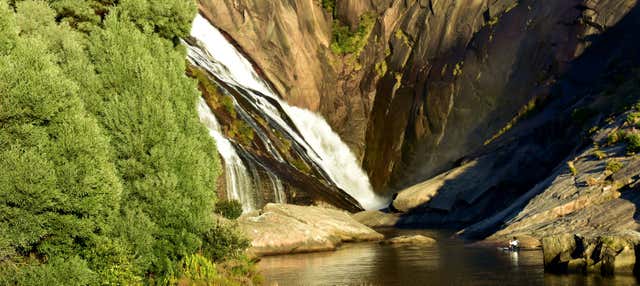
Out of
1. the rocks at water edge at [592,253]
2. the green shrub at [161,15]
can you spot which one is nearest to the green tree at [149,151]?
the green shrub at [161,15]

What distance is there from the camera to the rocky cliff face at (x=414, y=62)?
6650 cm

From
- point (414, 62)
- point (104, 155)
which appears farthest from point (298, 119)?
point (104, 155)

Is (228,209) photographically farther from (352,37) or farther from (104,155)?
(352,37)

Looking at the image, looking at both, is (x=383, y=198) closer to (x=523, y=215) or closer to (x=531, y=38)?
(x=531, y=38)

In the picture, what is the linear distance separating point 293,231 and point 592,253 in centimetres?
1897

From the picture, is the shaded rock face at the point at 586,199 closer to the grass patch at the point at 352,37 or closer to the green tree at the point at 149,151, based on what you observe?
the green tree at the point at 149,151

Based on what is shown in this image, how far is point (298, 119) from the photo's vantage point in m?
81.0

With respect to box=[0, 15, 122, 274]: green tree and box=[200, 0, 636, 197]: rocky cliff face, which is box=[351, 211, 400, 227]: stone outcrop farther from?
box=[0, 15, 122, 274]: green tree

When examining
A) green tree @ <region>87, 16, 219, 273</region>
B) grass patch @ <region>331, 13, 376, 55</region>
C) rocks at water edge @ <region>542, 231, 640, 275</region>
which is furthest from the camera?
grass patch @ <region>331, 13, 376, 55</region>

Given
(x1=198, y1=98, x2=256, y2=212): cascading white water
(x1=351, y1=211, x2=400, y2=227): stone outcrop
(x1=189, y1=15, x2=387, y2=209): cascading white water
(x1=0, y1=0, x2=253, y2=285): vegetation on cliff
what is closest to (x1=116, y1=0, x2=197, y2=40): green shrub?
(x1=0, y1=0, x2=253, y2=285): vegetation on cliff

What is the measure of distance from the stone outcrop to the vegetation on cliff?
29.7 metres

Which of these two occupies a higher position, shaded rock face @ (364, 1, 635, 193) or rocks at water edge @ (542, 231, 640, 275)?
shaded rock face @ (364, 1, 635, 193)

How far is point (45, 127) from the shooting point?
16109 mm

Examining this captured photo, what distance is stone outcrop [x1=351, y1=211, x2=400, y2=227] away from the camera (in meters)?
55.4
